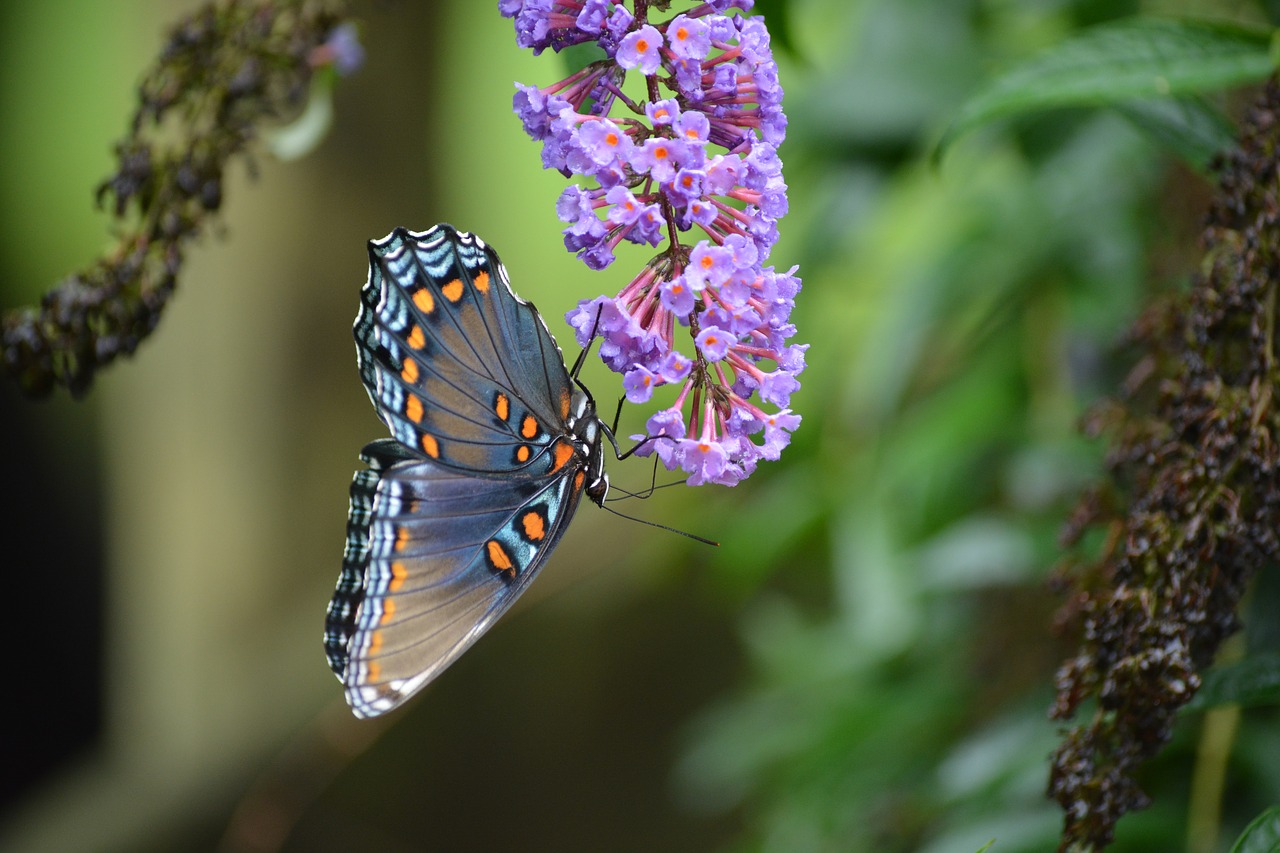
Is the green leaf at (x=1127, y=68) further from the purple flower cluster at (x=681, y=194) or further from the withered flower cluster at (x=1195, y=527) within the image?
the purple flower cluster at (x=681, y=194)

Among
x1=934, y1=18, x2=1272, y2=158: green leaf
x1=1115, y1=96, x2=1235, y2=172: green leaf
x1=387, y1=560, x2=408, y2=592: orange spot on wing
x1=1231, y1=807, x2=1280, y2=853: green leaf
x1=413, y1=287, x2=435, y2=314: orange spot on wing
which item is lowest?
x1=1231, y1=807, x2=1280, y2=853: green leaf

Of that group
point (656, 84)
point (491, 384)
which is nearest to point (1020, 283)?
point (491, 384)

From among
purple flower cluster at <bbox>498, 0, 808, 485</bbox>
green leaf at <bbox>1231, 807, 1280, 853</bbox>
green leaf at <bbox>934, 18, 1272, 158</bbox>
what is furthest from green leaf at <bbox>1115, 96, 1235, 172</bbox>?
green leaf at <bbox>1231, 807, 1280, 853</bbox>

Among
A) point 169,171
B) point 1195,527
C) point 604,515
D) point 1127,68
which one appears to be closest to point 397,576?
point 169,171

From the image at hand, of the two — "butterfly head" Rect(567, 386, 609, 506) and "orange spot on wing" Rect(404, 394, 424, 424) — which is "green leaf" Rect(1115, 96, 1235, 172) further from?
"orange spot on wing" Rect(404, 394, 424, 424)

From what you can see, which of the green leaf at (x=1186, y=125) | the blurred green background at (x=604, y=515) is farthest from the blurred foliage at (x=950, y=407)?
the green leaf at (x=1186, y=125)

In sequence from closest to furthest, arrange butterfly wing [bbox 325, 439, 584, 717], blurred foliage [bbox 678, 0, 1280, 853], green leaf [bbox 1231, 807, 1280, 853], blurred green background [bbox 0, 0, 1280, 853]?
green leaf [bbox 1231, 807, 1280, 853] → butterfly wing [bbox 325, 439, 584, 717] → blurred foliage [bbox 678, 0, 1280, 853] → blurred green background [bbox 0, 0, 1280, 853]

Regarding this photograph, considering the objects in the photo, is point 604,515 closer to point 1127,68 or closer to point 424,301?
point 424,301
